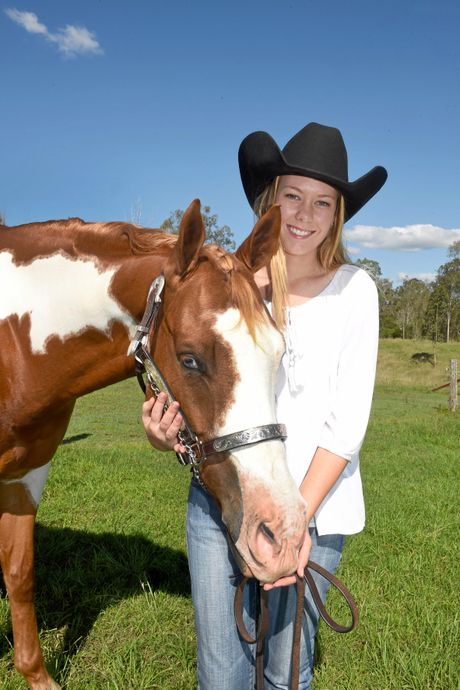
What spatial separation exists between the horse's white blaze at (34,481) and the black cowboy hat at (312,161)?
2008 millimetres

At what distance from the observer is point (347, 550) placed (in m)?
4.85

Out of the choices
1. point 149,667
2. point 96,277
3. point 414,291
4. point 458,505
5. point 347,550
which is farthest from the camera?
point 414,291

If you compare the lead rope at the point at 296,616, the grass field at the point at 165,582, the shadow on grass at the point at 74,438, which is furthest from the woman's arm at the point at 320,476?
the shadow on grass at the point at 74,438

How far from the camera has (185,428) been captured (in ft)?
6.35

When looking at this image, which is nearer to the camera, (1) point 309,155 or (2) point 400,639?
(1) point 309,155

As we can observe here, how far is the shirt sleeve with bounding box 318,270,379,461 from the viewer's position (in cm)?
216

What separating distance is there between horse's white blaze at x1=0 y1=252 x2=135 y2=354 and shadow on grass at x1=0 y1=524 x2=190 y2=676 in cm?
214

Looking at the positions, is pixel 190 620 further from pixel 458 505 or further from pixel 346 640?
pixel 458 505

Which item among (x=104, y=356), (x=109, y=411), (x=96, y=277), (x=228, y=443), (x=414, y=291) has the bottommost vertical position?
(x=109, y=411)

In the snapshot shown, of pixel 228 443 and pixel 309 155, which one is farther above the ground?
pixel 309 155

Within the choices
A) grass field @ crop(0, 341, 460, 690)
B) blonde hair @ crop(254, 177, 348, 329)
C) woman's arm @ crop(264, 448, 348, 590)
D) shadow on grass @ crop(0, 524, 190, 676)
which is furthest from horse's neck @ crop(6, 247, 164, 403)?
shadow on grass @ crop(0, 524, 190, 676)

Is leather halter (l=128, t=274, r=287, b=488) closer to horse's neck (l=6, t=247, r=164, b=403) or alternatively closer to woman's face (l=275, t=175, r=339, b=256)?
horse's neck (l=6, t=247, r=164, b=403)

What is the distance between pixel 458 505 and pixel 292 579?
5.12 m

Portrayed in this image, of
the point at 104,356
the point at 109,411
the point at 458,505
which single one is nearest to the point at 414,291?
the point at 109,411
